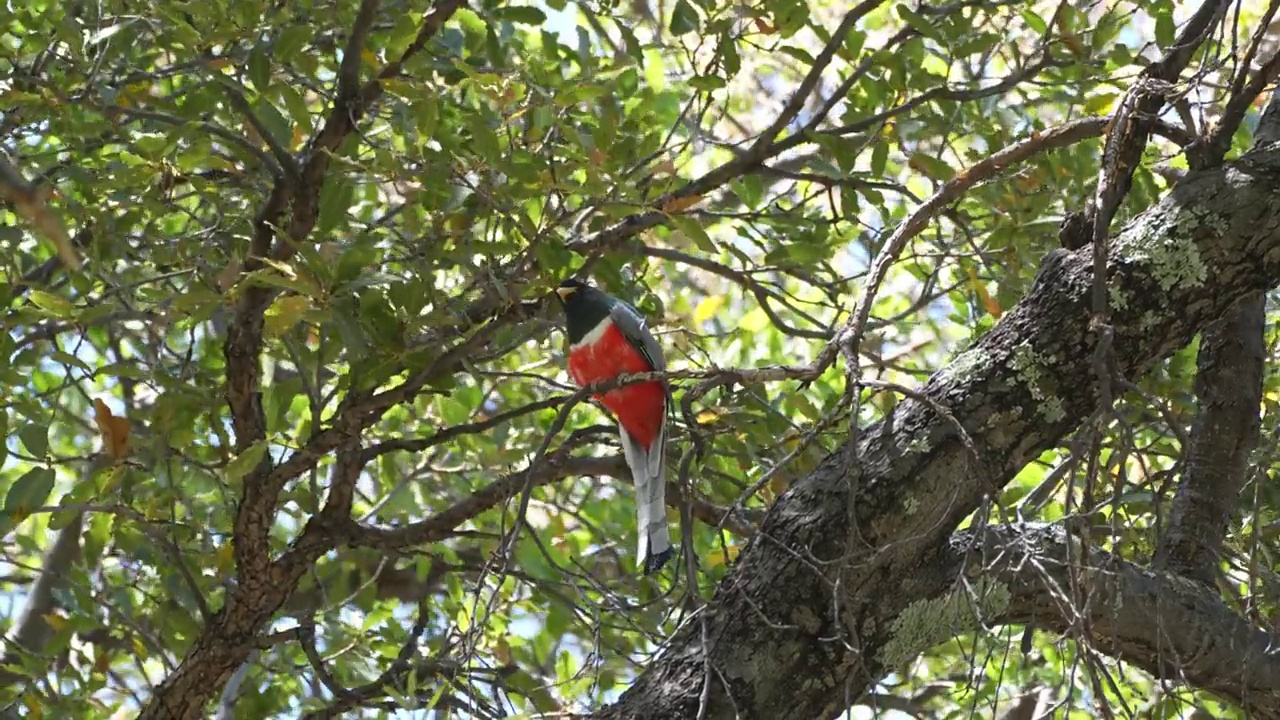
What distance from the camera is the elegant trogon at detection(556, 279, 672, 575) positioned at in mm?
3279

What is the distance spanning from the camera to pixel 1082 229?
7.60 ft

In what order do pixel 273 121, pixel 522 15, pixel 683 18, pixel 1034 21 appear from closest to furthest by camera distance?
pixel 273 121
pixel 522 15
pixel 683 18
pixel 1034 21

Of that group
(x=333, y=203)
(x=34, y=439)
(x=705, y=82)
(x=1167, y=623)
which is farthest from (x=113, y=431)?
(x=1167, y=623)

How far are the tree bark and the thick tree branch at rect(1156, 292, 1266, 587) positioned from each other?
75 cm

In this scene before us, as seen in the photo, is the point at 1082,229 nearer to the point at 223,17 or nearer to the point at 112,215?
the point at 223,17

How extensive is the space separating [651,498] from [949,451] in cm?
120

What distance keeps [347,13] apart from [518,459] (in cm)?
132

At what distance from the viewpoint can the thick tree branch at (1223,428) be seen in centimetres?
288

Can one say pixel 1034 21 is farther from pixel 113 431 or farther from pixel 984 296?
Answer: pixel 113 431

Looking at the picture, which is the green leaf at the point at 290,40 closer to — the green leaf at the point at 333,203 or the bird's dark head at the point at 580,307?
the green leaf at the point at 333,203

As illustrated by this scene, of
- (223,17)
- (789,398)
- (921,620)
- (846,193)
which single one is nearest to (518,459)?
(789,398)

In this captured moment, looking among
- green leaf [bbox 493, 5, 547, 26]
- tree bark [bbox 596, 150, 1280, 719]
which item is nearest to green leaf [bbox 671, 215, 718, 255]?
green leaf [bbox 493, 5, 547, 26]

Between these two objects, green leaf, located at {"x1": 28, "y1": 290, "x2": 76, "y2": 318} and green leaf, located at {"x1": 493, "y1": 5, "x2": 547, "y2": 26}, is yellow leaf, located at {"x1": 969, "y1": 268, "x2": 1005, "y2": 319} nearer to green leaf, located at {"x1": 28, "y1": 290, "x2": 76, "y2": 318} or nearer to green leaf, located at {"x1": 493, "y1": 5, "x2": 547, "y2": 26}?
green leaf, located at {"x1": 493, "y1": 5, "x2": 547, "y2": 26}

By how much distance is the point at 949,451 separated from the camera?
2.20 meters
